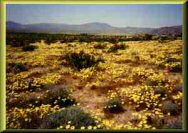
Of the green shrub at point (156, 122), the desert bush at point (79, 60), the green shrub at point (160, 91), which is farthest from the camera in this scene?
the desert bush at point (79, 60)

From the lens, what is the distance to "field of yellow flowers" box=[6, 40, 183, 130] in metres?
4.95

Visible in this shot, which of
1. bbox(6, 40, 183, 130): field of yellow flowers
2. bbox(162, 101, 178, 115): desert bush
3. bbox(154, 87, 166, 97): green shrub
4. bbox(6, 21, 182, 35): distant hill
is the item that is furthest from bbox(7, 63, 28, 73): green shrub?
bbox(162, 101, 178, 115): desert bush

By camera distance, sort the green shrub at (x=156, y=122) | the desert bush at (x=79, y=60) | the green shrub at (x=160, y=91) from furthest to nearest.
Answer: the desert bush at (x=79, y=60) → the green shrub at (x=160, y=91) → the green shrub at (x=156, y=122)

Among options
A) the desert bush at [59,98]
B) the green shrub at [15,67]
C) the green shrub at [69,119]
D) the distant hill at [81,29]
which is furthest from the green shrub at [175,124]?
the green shrub at [15,67]

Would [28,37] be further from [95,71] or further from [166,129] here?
[166,129]

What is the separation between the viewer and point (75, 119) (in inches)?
194

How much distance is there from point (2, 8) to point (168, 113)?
2775mm

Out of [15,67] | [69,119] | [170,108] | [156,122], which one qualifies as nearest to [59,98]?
[69,119]

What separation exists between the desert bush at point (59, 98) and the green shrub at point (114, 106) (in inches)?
19.6

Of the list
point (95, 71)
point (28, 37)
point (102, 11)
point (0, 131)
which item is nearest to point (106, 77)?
point (95, 71)

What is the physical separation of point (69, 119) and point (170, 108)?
4.65 ft

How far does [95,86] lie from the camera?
5.08 meters

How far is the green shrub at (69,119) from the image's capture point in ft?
16.2

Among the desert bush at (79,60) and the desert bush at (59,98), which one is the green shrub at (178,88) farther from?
the desert bush at (59,98)
